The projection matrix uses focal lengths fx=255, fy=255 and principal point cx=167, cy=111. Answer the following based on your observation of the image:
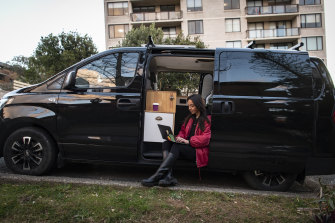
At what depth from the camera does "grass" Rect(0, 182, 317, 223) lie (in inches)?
102

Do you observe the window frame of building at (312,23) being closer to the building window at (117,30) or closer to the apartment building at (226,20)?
the apartment building at (226,20)

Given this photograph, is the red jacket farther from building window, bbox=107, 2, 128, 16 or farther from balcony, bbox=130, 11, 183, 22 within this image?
building window, bbox=107, 2, 128, 16

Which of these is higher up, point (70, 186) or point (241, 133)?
point (241, 133)

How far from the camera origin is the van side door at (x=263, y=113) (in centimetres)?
351

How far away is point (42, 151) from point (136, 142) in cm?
149

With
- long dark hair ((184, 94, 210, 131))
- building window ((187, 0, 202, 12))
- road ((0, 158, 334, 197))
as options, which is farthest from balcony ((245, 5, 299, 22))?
long dark hair ((184, 94, 210, 131))

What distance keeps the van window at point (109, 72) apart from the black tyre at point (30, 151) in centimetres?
100

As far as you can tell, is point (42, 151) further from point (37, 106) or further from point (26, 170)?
point (37, 106)

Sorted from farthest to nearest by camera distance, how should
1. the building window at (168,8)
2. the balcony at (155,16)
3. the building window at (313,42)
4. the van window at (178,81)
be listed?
the building window at (168,8) < the building window at (313,42) < the balcony at (155,16) < the van window at (178,81)

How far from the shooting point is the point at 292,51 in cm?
367

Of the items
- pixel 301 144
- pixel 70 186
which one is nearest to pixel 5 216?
pixel 70 186

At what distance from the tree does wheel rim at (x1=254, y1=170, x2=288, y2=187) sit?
19785 mm

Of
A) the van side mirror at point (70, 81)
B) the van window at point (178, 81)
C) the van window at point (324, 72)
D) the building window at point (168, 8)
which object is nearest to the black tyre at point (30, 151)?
the van side mirror at point (70, 81)

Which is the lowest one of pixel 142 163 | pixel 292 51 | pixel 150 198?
pixel 150 198
